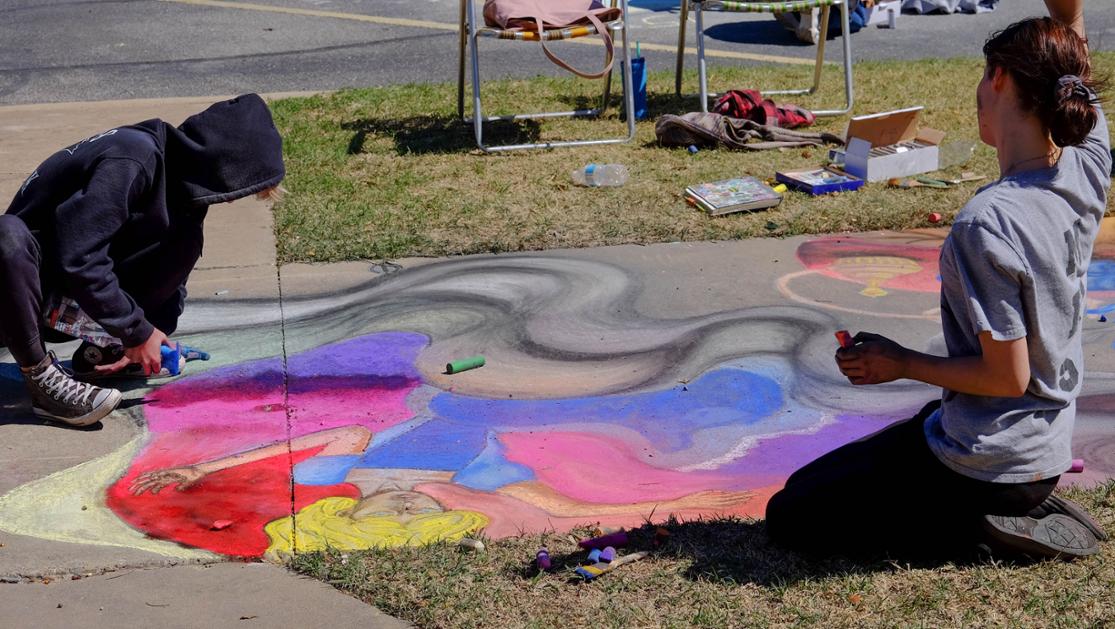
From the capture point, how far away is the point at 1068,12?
2.82 meters

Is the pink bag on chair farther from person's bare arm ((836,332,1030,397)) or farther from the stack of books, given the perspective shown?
person's bare arm ((836,332,1030,397))

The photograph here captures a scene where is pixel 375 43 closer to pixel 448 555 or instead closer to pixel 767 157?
pixel 767 157

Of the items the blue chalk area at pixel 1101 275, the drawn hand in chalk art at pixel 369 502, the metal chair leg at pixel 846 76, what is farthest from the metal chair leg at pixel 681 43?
the drawn hand in chalk art at pixel 369 502

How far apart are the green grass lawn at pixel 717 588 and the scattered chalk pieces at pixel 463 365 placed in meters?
1.13

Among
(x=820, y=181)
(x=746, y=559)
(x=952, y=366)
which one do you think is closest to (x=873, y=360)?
(x=952, y=366)

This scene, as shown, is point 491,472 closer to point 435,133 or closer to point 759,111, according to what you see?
point 435,133

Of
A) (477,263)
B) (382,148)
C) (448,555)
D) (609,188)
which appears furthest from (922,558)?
(382,148)

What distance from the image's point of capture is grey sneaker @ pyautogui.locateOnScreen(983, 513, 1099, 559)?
Answer: 2566 millimetres

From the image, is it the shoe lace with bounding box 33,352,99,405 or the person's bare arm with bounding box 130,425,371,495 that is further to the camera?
the shoe lace with bounding box 33,352,99,405

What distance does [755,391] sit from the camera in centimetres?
373

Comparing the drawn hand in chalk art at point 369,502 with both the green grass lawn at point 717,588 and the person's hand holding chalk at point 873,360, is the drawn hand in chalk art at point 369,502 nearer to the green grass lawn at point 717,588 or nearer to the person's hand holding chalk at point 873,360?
the green grass lawn at point 717,588

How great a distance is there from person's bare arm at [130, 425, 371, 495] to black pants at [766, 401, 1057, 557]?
1.26m

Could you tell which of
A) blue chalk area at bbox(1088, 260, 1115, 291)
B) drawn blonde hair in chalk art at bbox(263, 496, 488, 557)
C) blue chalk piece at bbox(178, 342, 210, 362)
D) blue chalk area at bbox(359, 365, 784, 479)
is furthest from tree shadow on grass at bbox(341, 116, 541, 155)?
drawn blonde hair in chalk art at bbox(263, 496, 488, 557)

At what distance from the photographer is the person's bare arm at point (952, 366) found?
2.34m
